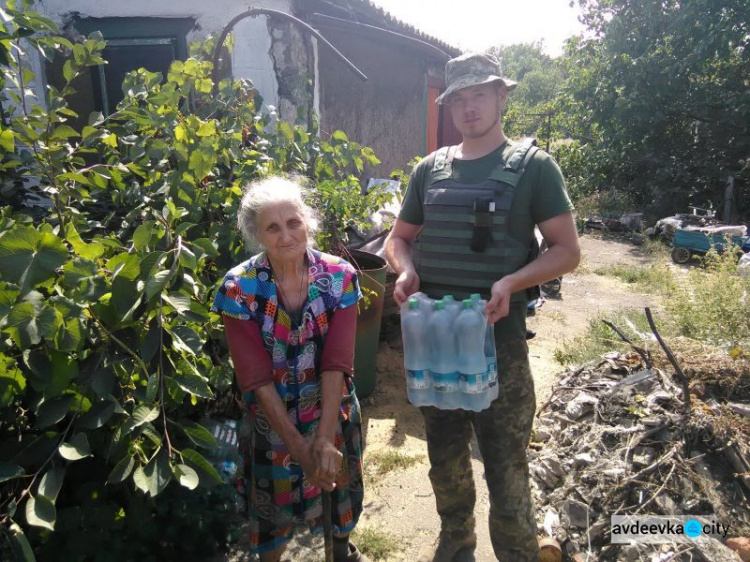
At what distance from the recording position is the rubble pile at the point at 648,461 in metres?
2.59

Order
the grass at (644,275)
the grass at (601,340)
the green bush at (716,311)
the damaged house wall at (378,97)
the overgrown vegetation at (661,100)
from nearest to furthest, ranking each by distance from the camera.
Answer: the green bush at (716,311) < the grass at (601,340) < the damaged house wall at (378,97) < the grass at (644,275) < the overgrown vegetation at (661,100)

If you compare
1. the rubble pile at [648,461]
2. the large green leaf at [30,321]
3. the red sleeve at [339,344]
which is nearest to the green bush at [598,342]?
the rubble pile at [648,461]

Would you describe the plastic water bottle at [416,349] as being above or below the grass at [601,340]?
above

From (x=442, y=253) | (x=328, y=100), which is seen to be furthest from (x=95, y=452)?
(x=328, y=100)

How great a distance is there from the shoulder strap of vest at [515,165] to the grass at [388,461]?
2.09 m

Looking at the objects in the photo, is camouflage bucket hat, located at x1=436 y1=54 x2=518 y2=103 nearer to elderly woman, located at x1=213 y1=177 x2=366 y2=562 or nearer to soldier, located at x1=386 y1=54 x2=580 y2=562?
soldier, located at x1=386 y1=54 x2=580 y2=562

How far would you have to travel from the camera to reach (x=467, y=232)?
6.75 feet

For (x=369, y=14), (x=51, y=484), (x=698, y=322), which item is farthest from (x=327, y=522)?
(x=369, y=14)

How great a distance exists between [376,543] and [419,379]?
1137 millimetres

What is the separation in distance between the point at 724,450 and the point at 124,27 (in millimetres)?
5863

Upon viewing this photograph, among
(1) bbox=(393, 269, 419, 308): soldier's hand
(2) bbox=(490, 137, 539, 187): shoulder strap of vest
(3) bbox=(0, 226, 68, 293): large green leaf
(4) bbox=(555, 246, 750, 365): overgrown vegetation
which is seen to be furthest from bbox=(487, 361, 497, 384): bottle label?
(4) bbox=(555, 246, 750, 365): overgrown vegetation

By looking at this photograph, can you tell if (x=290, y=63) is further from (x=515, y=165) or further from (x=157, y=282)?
(x=157, y=282)

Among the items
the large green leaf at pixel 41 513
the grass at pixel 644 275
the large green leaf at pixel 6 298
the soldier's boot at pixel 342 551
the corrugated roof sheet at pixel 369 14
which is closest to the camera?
the large green leaf at pixel 6 298

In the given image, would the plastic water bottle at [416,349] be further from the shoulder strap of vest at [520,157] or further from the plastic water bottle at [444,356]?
the shoulder strap of vest at [520,157]
